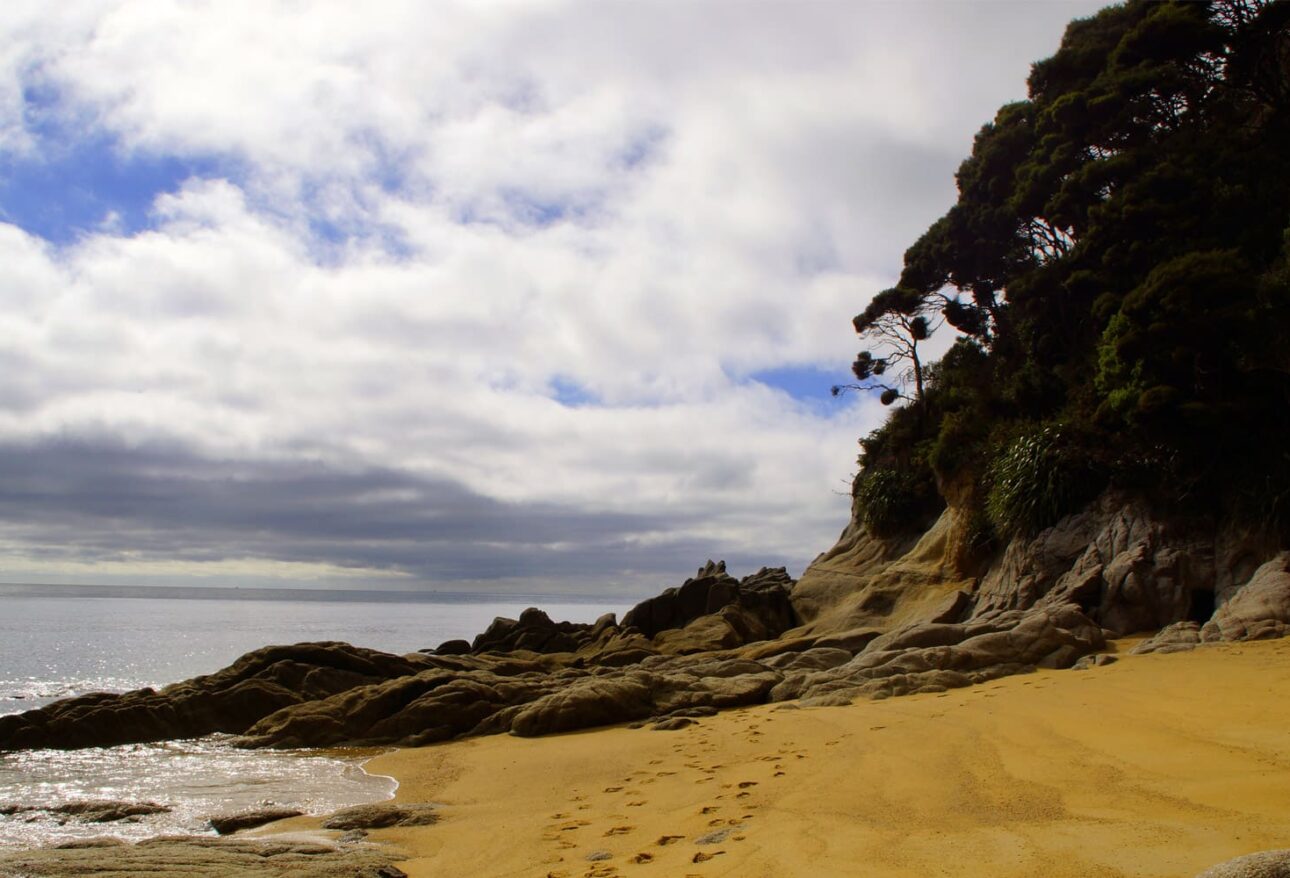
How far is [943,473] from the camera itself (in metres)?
25.5

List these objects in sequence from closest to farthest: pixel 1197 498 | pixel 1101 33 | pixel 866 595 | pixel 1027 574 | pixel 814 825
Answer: pixel 814 825 → pixel 1197 498 → pixel 1027 574 → pixel 866 595 → pixel 1101 33

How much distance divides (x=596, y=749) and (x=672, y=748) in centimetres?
122

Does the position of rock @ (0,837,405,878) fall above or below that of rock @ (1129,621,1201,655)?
below

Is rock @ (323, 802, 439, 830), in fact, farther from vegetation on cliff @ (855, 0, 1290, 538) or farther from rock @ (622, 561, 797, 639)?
rock @ (622, 561, 797, 639)

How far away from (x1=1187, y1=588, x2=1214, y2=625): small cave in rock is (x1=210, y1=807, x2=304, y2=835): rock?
14799 mm

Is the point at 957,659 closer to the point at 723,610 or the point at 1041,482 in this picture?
the point at 1041,482

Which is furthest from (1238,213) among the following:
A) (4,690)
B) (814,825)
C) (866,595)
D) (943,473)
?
(4,690)

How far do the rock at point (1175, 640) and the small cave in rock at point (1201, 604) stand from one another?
1.48m

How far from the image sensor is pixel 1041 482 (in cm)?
1970

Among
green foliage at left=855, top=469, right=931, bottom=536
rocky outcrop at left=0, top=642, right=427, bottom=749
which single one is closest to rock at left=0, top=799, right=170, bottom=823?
rocky outcrop at left=0, top=642, right=427, bottom=749

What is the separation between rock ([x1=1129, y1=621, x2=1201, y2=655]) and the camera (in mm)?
12914

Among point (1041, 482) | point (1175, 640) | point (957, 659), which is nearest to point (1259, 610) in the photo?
point (1175, 640)

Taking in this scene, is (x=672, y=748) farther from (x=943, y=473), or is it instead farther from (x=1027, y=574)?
(x=943, y=473)

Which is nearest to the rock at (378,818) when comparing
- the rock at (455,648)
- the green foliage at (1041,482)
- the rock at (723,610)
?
the green foliage at (1041,482)
